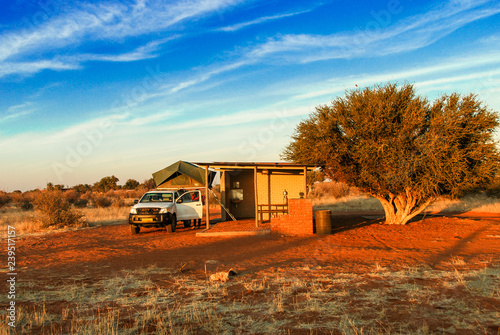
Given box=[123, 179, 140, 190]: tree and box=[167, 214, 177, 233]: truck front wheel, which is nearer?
box=[167, 214, 177, 233]: truck front wheel

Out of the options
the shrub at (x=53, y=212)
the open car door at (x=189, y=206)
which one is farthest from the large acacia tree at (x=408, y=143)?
the shrub at (x=53, y=212)

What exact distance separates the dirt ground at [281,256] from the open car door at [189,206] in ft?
4.77

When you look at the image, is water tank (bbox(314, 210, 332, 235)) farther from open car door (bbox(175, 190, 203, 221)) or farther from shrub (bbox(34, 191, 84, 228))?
shrub (bbox(34, 191, 84, 228))

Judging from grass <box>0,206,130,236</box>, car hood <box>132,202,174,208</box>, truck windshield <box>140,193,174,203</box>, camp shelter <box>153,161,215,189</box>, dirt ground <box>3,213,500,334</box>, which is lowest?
dirt ground <box>3,213,500,334</box>

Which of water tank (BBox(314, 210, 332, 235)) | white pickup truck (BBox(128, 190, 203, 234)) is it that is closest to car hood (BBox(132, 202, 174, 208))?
white pickup truck (BBox(128, 190, 203, 234))

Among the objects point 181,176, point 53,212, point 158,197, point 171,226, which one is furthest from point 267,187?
point 53,212

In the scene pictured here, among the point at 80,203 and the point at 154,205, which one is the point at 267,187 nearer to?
the point at 154,205

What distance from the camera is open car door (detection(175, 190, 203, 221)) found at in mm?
17812

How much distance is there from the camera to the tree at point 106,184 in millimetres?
69812

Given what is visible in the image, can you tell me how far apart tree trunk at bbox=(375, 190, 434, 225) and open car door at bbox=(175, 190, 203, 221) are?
8.45 m

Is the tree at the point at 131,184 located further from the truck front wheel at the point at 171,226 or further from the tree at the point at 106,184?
the truck front wheel at the point at 171,226

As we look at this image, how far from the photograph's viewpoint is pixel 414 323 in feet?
17.1

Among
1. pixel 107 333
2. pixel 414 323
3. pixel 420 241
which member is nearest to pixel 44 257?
pixel 107 333

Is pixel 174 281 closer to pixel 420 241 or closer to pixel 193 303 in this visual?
pixel 193 303
